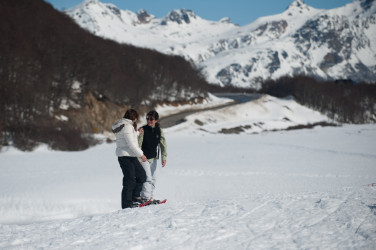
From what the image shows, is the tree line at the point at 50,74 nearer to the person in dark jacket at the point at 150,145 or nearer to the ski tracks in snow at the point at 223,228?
the person in dark jacket at the point at 150,145

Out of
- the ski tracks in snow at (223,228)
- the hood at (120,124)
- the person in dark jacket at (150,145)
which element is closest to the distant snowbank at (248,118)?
the person in dark jacket at (150,145)

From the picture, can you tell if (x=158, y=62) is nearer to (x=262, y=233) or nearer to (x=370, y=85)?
(x=262, y=233)

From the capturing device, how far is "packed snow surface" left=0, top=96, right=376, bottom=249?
488 cm

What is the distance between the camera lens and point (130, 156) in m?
7.57

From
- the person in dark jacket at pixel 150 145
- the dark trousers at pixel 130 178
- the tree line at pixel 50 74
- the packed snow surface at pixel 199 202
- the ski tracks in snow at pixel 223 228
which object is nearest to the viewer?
the ski tracks in snow at pixel 223 228

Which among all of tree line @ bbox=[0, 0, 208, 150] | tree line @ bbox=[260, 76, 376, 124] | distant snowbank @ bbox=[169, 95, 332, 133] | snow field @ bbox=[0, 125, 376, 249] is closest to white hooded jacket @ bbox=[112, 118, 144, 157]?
snow field @ bbox=[0, 125, 376, 249]

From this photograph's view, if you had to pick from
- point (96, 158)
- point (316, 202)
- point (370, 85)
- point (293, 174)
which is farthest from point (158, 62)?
point (370, 85)

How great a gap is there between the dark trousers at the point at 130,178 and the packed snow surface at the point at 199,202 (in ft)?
3.20

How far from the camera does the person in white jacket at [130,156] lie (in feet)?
24.2

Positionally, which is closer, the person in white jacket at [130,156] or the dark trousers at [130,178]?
the person in white jacket at [130,156]

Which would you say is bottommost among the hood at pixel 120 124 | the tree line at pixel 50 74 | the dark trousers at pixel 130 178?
the dark trousers at pixel 130 178

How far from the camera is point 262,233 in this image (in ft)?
16.3

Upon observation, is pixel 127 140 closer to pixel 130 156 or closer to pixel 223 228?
pixel 130 156

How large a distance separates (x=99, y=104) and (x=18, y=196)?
30.2 metres
